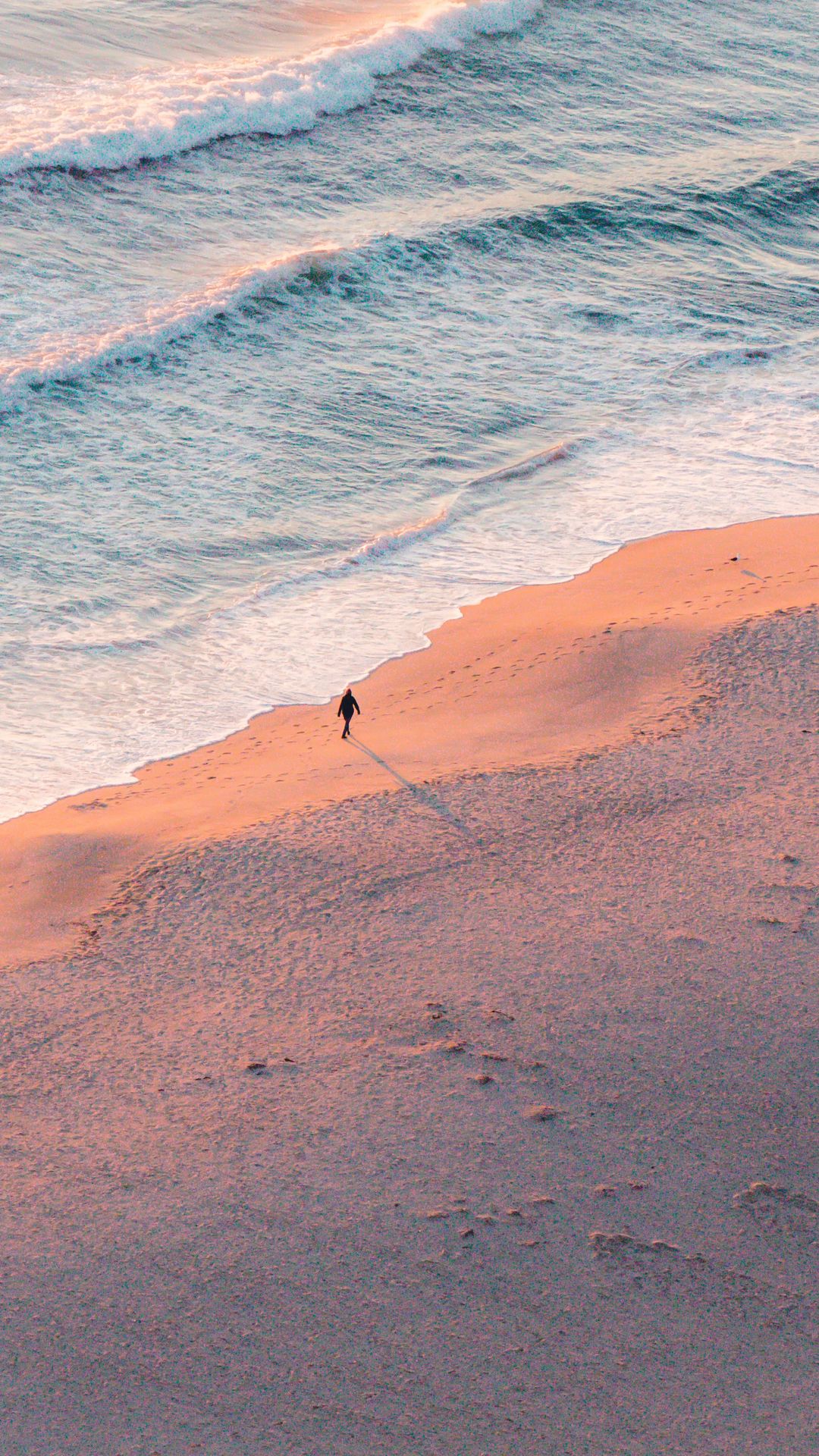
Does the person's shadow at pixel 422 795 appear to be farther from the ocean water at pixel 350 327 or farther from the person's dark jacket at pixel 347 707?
the ocean water at pixel 350 327

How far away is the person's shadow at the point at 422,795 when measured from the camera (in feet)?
30.5

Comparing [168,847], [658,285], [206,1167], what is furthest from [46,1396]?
[658,285]

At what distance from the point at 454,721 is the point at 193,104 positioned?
18.9 meters

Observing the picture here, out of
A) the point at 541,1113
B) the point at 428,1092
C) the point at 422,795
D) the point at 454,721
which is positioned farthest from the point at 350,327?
the point at 541,1113

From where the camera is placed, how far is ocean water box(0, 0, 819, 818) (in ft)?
43.0

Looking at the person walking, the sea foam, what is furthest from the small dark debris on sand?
the sea foam

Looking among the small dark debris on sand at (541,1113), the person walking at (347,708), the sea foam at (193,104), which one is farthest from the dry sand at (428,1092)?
the sea foam at (193,104)

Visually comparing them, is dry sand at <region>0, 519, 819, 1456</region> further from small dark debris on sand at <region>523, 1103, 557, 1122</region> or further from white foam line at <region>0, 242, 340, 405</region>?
white foam line at <region>0, 242, 340, 405</region>

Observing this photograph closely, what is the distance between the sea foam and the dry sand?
16540mm

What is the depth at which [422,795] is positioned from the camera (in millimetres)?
9625

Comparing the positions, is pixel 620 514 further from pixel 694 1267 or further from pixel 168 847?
pixel 694 1267

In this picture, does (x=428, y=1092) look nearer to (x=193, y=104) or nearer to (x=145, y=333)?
(x=145, y=333)

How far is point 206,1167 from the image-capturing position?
666 cm

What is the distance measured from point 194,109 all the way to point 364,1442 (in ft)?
81.3
